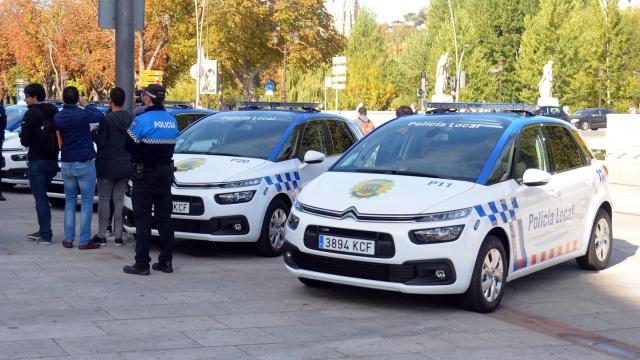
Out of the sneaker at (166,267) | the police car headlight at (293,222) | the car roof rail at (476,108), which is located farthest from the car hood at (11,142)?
the police car headlight at (293,222)

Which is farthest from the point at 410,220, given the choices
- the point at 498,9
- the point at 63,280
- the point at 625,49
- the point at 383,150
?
the point at 498,9

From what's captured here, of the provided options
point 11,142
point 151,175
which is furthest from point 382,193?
point 11,142

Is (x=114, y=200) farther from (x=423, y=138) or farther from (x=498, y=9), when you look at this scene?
(x=498, y=9)

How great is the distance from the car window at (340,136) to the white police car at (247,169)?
0.05ft

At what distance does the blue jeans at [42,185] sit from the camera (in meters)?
10.3

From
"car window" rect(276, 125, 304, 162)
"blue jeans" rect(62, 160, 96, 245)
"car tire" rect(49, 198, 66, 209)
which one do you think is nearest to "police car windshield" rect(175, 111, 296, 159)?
"car window" rect(276, 125, 304, 162)

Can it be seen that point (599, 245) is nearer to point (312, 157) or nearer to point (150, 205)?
point (312, 157)

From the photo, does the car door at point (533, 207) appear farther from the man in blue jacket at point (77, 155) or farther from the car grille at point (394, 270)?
the man in blue jacket at point (77, 155)

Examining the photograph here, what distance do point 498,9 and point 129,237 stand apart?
71041mm

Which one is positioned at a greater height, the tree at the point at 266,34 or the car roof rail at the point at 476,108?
the tree at the point at 266,34

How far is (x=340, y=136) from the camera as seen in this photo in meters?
11.5

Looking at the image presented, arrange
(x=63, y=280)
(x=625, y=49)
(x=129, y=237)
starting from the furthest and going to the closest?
(x=625, y=49) < (x=129, y=237) < (x=63, y=280)

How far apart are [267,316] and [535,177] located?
2.56m

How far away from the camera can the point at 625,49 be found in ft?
231
